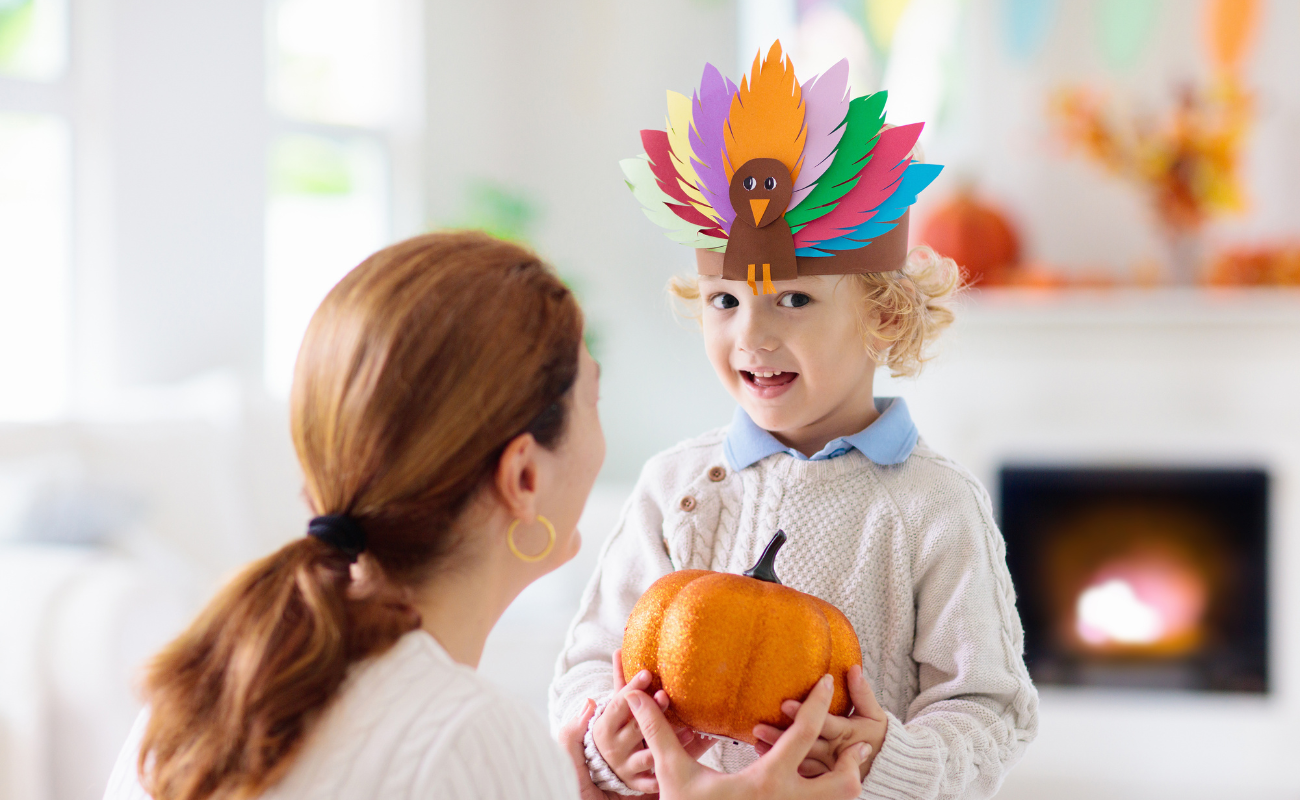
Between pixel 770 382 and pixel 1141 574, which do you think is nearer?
pixel 770 382

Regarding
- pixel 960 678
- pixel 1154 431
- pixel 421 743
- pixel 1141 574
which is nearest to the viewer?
pixel 421 743

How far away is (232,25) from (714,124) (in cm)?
345

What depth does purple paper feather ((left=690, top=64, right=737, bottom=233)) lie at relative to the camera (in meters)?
1.13

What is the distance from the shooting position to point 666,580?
41.0 inches

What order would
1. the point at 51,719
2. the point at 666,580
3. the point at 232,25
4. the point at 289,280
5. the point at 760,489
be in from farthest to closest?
1. the point at 289,280
2. the point at 232,25
3. the point at 51,719
4. the point at 760,489
5. the point at 666,580

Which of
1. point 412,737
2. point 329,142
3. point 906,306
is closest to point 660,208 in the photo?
point 906,306

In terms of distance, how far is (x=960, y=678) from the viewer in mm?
1090

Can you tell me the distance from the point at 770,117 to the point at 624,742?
60 centimetres

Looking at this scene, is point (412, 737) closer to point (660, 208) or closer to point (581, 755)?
point (581, 755)

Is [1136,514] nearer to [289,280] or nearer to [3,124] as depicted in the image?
[289,280]

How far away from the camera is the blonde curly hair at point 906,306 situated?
3.92 feet

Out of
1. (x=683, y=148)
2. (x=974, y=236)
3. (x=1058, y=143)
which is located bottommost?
(x=683, y=148)

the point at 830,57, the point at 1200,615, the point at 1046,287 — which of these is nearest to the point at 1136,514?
the point at 1200,615

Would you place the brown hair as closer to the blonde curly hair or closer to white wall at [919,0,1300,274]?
the blonde curly hair
